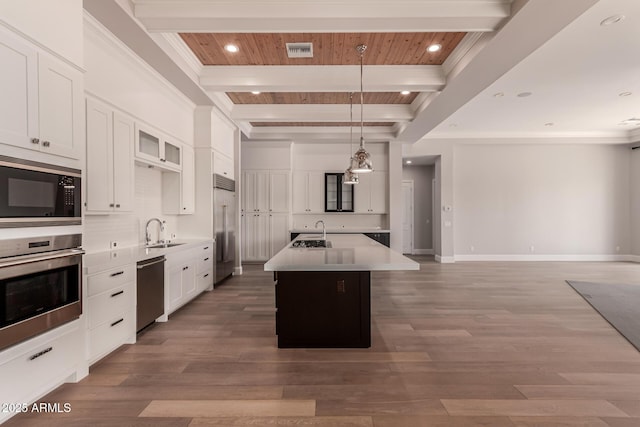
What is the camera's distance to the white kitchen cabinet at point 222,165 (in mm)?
5270

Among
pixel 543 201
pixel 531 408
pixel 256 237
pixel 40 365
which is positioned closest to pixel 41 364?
pixel 40 365

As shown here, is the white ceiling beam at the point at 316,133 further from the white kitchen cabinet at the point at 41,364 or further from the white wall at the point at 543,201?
the white kitchen cabinet at the point at 41,364

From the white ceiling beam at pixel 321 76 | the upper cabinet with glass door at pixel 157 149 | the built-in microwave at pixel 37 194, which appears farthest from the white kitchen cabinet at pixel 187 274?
the white ceiling beam at pixel 321 76

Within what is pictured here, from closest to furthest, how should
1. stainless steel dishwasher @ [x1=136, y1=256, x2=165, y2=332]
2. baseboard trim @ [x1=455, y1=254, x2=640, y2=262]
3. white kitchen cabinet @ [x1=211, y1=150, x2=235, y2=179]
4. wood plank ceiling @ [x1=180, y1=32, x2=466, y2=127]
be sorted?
stainless steel dishwasher @ [x1=136, y1=256, x2=165, y2=332] → wood plank ceiling @ [x1=180, y1=32, x2=466, y2=127] → white kitchen cabinet @ [x1=211, y1=150, x2=235, y2=179] → baseboard trim @ [x1=455, y1=254, x2=640, y2=262]

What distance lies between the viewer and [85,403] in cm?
212

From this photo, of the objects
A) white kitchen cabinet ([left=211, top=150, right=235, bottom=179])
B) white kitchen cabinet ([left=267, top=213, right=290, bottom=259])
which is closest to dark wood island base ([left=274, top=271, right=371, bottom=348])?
white kitchen cabinet ([left=211, top=150, right=235, bottom=179])

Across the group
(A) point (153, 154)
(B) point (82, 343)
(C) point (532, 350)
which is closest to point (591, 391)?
(C) point (532, 350)

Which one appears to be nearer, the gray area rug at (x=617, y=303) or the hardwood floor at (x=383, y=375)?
the hardwood floor at (x=383, y=375)

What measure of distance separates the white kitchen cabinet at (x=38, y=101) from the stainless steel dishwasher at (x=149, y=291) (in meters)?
1.34

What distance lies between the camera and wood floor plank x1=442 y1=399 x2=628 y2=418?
6.60ft

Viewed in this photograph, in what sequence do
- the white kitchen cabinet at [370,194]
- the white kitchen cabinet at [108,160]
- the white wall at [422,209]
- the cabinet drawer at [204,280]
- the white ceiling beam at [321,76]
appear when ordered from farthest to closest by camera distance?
1. the white wall at [422,209]
2. the white kitchen cabinet at [370,194]
3. the cabinet drawer at [204,280]
4. the white ceiling beam at [321,76]
5. the white kitchen cabinet at [108,160]

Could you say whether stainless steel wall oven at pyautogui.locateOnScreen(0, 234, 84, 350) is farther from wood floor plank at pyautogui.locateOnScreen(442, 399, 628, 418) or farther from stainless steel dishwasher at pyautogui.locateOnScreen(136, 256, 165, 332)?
wood floor plank at pyautogui.locateOnScreen(442, 399, 628, 418)

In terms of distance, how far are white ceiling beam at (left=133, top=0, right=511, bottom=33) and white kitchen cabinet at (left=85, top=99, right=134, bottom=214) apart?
0.97m

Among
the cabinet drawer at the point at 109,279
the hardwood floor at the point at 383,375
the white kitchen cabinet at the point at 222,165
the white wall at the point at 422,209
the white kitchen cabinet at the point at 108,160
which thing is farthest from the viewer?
the white wall at the point at 422,209
